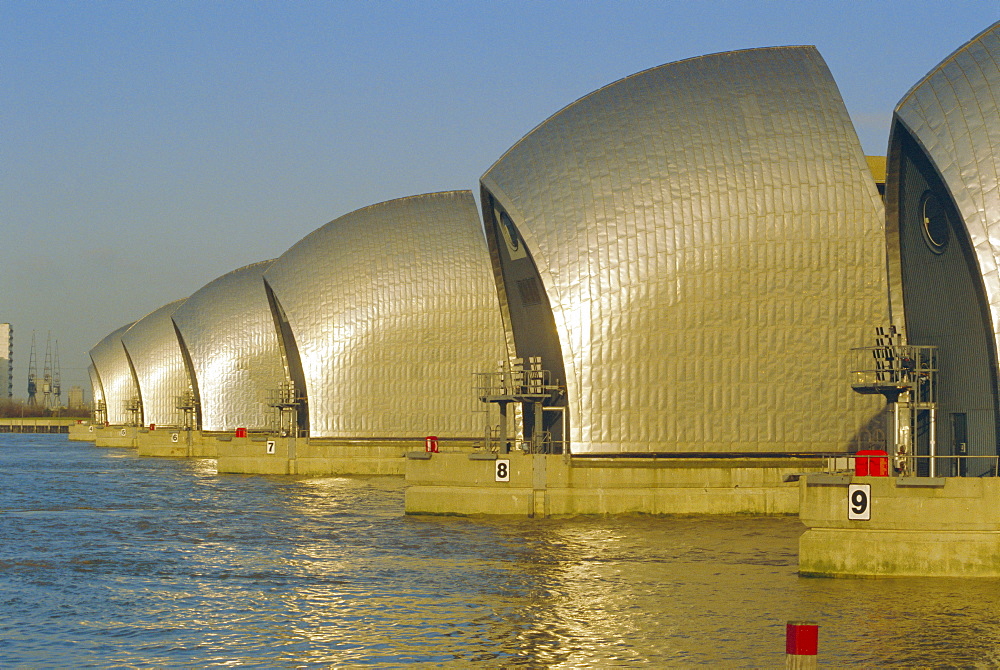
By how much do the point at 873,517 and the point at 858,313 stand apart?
15.8 m

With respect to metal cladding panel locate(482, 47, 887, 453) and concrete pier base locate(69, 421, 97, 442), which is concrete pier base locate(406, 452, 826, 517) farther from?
concrete pier base locate(69, 421, 97, 442)

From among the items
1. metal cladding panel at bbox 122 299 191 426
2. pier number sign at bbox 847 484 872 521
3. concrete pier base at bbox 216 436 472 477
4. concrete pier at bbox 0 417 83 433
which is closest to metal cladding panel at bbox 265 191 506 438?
concrete pier base at bbox 216 436 472 477

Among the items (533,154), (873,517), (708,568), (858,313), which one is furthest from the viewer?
(533,154)

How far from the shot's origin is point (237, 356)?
8019 centimetres

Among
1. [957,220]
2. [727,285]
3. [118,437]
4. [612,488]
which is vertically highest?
[957,220]

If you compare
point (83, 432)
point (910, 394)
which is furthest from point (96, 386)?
point (910, 394)

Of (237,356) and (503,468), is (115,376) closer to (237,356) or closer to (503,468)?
(237,356)

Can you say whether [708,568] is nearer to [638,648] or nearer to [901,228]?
[638,648]

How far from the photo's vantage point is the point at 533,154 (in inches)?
1714

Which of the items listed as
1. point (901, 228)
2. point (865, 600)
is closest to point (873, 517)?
point (865, 600)

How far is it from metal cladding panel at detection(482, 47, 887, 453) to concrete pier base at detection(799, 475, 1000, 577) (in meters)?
14.6

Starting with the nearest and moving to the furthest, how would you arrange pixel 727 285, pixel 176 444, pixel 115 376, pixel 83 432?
pixel 727 285
pixel 176 444
pixel 115 376
pixel 83 432

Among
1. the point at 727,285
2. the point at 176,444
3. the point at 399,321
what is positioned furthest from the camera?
the point at 176,444

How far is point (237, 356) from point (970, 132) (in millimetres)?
57363
